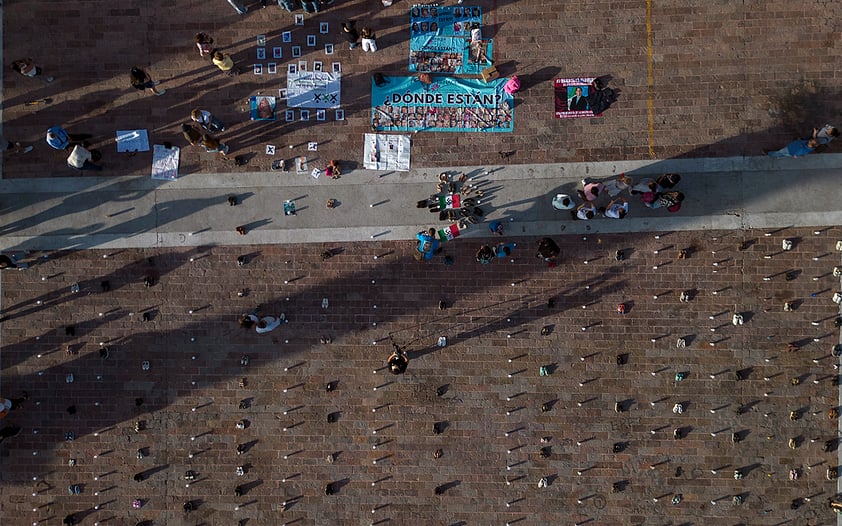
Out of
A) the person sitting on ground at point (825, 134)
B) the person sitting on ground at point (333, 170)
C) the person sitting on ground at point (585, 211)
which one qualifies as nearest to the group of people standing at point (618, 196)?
the person sitting on ground at point (585, 211)

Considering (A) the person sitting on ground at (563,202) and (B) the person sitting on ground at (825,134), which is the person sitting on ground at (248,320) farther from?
(B) the person sitting on ground at (825,134)

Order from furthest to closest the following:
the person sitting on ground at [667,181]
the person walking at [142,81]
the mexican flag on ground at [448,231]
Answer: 1. the mexican flag on ground at [448,231]
2. the person sitting on ground at [667,181]
3. the person walking at [142,81]

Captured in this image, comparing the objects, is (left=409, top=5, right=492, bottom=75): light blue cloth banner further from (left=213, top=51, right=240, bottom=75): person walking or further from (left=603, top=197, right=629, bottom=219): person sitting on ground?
(left=603, top=197, right=629, bottom=219): person sitting on ground

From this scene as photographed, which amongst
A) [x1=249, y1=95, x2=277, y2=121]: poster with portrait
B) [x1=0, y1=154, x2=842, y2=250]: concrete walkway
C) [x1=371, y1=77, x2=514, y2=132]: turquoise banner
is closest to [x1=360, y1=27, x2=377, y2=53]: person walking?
[x1=371, y1=77, x2=514, y2=132]: turquoise banner

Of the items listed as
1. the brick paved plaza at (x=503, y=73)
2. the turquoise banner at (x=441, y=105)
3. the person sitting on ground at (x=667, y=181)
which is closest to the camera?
the person sitting on ground at (x=667, y=181)

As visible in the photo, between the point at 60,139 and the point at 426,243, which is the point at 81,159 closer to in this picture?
the point at 60,139
